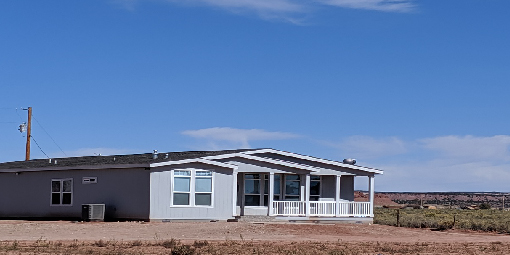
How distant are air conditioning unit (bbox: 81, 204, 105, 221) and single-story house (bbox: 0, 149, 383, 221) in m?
0.78

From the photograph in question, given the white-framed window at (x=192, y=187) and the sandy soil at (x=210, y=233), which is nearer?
the sandy soil at (x=210, y=233)

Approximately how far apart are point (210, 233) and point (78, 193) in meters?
9.10

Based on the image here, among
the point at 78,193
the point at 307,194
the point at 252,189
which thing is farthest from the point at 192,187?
the point at 307,194

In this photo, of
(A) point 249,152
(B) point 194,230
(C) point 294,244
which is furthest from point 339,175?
(C) point 294,244

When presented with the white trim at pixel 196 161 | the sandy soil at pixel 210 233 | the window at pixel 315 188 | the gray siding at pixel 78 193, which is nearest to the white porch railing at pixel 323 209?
the window at pixel 315 188

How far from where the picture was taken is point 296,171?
38688mm

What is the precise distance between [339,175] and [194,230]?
11.5m

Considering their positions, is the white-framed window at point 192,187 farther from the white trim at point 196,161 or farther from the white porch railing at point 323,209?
the white porch railing at point 323,209

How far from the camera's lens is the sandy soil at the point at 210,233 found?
90.7 feet

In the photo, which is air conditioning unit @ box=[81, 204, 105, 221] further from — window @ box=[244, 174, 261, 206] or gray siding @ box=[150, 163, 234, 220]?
window @ box=[244, 174, 261, 206]

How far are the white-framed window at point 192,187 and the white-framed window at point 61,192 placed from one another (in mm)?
5057

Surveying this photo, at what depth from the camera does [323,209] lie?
39844 mm

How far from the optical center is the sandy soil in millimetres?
27656

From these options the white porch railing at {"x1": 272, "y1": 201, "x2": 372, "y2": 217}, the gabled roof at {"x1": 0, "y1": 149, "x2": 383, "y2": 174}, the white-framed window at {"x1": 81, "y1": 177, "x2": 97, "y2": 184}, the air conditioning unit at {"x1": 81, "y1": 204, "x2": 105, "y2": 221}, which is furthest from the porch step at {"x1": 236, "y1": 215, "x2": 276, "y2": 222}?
the white-framed window at {"x1": 81, "y1": 177, "x2": 97, "y2": 184}
